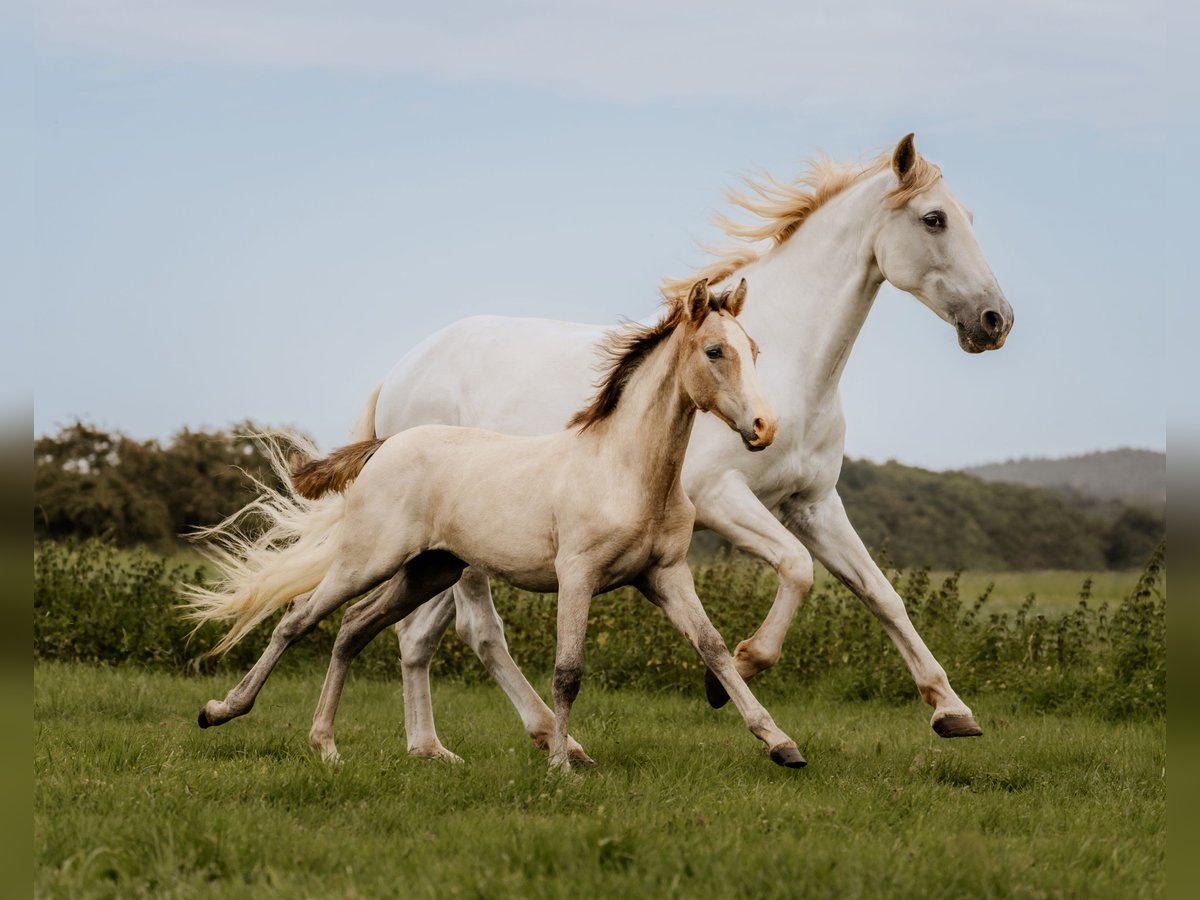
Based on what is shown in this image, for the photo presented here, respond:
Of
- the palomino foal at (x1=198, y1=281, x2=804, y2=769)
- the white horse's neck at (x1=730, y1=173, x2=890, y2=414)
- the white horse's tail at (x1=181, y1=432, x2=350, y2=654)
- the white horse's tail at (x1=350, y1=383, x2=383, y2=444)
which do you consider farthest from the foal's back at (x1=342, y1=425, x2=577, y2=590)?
the white horse's tail at (x1=350, y1=383, x2=383, y2=444)

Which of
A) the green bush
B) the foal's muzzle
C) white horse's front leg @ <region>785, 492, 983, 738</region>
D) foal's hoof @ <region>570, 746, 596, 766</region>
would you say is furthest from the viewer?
the green bush

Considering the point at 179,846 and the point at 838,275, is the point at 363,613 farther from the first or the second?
the point at 838,275

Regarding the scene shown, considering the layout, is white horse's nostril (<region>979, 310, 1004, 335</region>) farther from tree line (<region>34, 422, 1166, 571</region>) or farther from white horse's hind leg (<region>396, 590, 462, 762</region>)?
tree line (<region>34, 422, 1166, 571</region>)

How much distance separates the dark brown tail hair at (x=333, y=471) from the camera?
21.3ft

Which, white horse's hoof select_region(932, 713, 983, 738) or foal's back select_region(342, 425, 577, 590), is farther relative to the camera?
white horse's hoof select_region(932, 713, 983, 738)

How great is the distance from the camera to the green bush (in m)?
9.32

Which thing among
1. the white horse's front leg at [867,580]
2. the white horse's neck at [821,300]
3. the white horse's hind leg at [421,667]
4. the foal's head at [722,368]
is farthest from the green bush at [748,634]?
the foal's head at [722,368]

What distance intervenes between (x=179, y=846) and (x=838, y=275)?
432 centimetres

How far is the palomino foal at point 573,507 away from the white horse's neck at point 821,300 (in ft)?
4.00

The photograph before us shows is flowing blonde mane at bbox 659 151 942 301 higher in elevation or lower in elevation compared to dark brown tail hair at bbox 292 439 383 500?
higher

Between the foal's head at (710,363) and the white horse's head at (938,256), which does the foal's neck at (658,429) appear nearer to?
the foal's head at (710,363)

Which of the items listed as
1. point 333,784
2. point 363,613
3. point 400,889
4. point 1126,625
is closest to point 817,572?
point 1126,625

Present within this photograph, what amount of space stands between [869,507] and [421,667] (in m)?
18.5

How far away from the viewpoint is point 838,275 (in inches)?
271
